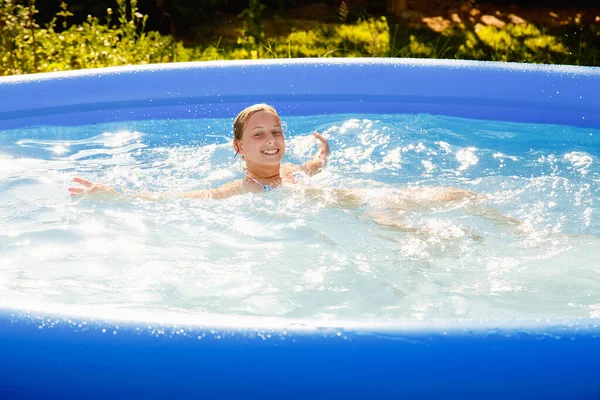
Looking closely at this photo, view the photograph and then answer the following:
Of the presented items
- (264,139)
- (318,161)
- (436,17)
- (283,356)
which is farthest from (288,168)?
(436,17)

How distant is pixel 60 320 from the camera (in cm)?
205

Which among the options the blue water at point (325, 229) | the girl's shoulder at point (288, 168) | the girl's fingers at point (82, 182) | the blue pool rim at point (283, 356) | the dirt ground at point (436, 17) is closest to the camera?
the blue pool rim at point (283, 356)

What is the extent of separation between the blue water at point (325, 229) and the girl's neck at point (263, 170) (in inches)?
5.6

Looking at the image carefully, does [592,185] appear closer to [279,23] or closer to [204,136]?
[204,136]

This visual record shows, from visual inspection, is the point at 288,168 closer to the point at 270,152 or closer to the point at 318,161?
the point at 318,161

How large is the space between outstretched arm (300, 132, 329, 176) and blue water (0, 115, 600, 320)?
51mm

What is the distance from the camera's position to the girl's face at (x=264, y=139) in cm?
371

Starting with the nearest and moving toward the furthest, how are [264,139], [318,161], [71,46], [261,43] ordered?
[264,139]
[318,161]
[71,46]
[261,43]

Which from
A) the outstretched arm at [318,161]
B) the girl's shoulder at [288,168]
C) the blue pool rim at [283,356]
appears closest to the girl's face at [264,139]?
the girl's shoulder at [288,168]

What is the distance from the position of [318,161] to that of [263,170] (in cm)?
46

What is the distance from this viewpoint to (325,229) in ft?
11.1

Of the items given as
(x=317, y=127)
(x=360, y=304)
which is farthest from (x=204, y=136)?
(x=360, y=304)

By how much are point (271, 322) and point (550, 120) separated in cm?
344

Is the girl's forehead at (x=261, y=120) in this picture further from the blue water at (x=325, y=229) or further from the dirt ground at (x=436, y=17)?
the dirt ground at (x=436, y=17)
